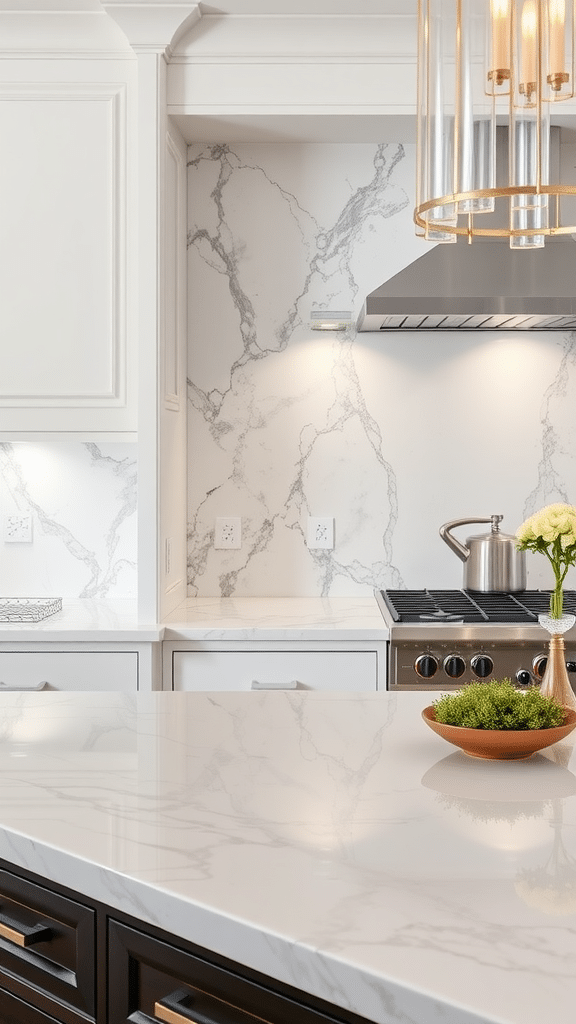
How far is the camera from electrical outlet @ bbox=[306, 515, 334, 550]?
3.39 metres

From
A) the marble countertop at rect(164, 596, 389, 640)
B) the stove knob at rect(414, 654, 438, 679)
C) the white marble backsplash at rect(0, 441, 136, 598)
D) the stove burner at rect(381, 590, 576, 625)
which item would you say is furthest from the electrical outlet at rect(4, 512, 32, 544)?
the stove knob at rect(414, 654, 438, 679)

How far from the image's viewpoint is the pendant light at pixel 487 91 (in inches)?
50.8

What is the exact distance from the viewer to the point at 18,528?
3.35 metres

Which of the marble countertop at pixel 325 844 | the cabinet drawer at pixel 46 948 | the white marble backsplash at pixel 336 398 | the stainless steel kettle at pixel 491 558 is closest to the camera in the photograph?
Answer: the marble countertop at pixel 325 844

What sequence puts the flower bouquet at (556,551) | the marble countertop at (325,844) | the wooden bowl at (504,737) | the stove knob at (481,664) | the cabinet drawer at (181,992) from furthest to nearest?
the stove knob at (481,664) < the flower bouquet at (556,551) < the wooden bowl at (504,737) < the cabinet drawer at (181,992) < the marble countertop at (325,844)

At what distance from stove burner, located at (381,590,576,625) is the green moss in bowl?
4.09ft

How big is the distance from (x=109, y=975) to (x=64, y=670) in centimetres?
160

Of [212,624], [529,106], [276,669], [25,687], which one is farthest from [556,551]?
[25,687]

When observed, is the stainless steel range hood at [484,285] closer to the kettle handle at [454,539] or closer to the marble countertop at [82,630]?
the kettle handle at [454,539]

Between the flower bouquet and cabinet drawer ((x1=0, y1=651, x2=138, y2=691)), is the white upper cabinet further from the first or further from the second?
the flower bouquet

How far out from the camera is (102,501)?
335 centimetres

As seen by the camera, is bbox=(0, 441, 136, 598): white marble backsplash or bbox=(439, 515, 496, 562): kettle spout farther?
bbox=(0, 441, 136, 598): white marble backsplash

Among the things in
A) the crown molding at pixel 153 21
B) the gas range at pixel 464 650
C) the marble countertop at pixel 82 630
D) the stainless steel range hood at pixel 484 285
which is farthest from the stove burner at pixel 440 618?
the crown molding at pixel 153 21

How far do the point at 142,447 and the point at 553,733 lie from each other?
1.72 metres
